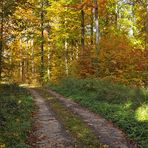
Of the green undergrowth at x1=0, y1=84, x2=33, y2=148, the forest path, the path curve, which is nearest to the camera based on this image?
the green undergrowth at x1=0, y1=84, x2=33, y2=148

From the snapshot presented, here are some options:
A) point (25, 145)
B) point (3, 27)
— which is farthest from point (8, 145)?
point (3, 27)

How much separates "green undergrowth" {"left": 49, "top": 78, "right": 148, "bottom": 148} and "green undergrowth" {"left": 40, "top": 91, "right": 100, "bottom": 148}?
1297 mm

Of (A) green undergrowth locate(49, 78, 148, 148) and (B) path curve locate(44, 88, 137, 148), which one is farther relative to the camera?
(A) green undergrowth locate(49, 78, 148, 148)

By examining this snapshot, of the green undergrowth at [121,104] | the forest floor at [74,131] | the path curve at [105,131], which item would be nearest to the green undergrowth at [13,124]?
the forest floor at [74,131]

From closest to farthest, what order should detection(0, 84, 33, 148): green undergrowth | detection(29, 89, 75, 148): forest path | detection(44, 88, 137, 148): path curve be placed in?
detection(0, 84, 33, 148): green undergrowth < detection(29, 89, 75, 148): forest path < detection(44, 88, 137, 148): path curve

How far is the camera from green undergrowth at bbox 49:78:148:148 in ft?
36.5

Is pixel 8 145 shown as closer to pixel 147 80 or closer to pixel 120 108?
pixel 120 108

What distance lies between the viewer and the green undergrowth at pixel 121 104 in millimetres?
11137

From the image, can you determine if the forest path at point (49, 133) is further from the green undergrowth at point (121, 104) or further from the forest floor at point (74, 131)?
the green undergrowth at point (121, 104)

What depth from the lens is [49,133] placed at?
11156 millimetres

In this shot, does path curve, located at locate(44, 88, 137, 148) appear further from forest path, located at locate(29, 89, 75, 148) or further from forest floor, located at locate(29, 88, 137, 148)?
forest path, located at locate(29, 89, 75, 148)

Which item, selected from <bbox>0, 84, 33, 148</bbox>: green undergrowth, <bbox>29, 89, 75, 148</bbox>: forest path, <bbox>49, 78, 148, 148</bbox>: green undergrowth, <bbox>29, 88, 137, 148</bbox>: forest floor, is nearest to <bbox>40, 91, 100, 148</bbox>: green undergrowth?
<bbox>29, 88, 137, 148</bbox>: forest floor

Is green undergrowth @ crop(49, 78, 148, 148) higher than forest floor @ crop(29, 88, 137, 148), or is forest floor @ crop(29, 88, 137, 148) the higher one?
green undergrowth @ crop(49, 78, 148, 148)

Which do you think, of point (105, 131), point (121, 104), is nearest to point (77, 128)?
point (105, 131)
